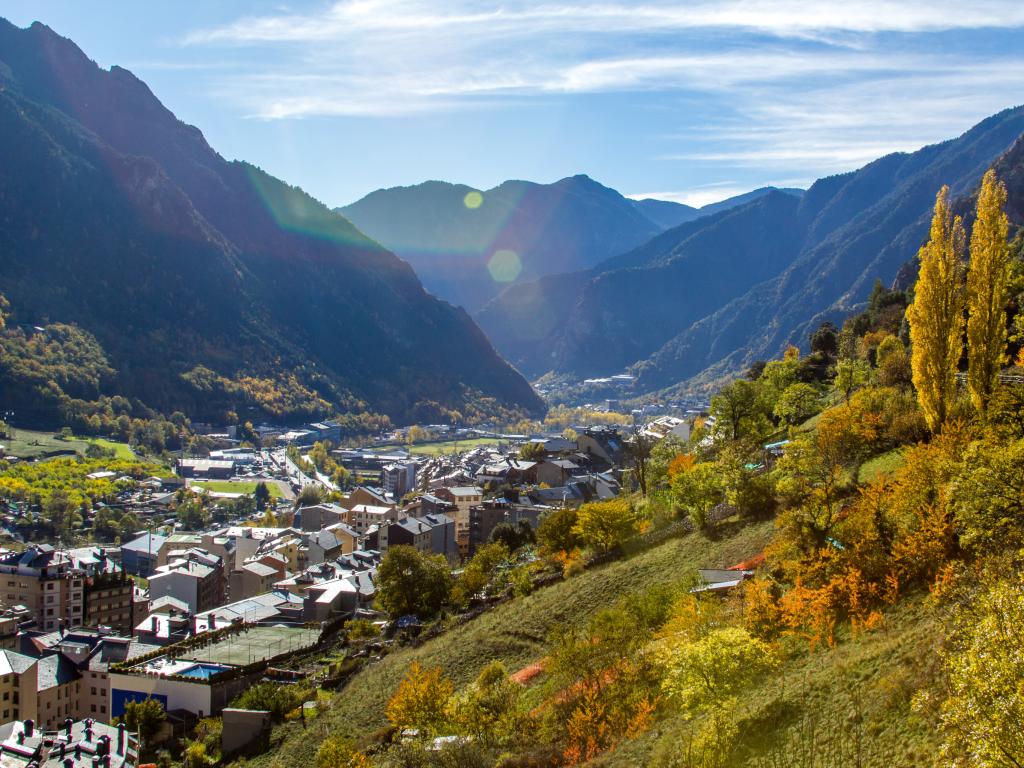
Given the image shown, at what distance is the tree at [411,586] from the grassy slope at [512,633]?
618 centimetres

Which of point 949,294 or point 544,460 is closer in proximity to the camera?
point 949,294

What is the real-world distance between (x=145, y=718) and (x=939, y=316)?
40.1 metres

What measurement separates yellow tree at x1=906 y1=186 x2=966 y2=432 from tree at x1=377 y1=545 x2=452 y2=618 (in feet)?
95.9

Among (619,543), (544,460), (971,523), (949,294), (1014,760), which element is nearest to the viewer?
(1014,760)

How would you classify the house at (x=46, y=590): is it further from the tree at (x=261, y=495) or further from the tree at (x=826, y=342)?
the tree at (x=826, y=342)

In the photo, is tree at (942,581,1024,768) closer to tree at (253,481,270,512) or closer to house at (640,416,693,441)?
house at (640,416,693,441)

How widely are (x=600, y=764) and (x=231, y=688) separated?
28.5 metres

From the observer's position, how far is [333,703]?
38.2m

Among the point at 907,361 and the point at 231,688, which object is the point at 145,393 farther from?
the point at 907,361

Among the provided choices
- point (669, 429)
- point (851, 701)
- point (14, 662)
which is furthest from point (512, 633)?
point (669, 429)

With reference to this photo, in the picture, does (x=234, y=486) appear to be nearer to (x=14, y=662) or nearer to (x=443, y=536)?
(x=443, y=536)

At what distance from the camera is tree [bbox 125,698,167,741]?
41.5m

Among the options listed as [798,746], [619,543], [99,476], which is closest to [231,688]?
[619,543]

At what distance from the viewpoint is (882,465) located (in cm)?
3481
